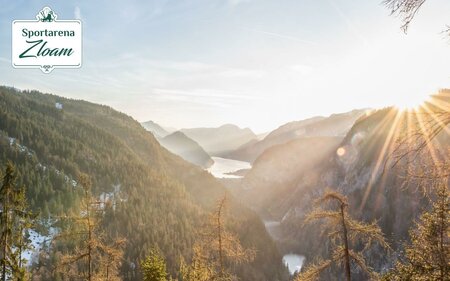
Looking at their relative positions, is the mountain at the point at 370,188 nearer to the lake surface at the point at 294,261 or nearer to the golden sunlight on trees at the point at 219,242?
the lake surface at the point at 294,261

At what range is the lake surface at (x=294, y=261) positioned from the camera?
160m

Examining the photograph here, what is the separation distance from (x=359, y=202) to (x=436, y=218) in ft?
405

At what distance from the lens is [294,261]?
541ft

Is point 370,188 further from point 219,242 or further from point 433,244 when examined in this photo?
point 433,244

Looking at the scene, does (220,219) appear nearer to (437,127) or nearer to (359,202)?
(437,127)

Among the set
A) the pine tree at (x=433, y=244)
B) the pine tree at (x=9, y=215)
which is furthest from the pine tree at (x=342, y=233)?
the pine tree at (x=9, y=215)

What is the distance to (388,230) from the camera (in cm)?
11012

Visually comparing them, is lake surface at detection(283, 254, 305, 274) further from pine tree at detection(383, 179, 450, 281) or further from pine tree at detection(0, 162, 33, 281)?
pine tree at detection(383, 179, 450, 281)

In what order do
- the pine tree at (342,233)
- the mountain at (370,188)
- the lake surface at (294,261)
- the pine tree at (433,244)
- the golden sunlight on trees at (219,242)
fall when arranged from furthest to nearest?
the lake surface at (294,261) < the mountain at (370,188) < the golden sunlight on trees at (219,242) < the pine tree at (342,233) < the pine tree at (433,244)

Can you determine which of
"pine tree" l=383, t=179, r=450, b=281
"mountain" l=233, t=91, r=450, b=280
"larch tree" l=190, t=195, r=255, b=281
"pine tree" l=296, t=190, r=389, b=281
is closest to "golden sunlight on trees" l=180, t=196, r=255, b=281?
"larch tree" l=190, t=195, r=255, b=281

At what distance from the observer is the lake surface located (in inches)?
6315

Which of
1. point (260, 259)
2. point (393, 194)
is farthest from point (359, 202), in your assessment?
point (260, 259)

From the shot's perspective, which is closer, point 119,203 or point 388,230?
point 388,230

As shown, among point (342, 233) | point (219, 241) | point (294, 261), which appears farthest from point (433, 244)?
point (294, 261)
